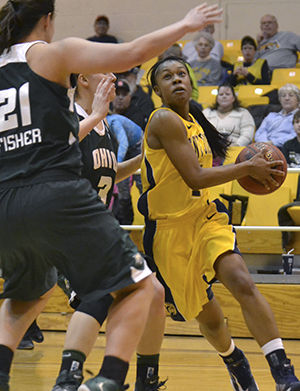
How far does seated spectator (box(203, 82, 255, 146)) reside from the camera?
275 inches

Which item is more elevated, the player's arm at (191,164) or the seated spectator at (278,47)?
the player's arm at (191,164)

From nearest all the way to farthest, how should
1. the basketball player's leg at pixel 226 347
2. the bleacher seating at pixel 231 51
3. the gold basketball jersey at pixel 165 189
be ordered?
1. the basketball player's leg at pixel 226 347
2. the gold basketball jersey at pixel 165 189
3. the bleacher seating at pixel 231 51

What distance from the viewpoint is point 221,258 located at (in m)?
2.89

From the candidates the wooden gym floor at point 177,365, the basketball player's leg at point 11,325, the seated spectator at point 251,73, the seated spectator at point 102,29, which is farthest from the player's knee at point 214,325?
the seated spectator at point 102,29

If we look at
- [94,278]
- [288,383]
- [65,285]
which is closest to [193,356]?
[65,285]

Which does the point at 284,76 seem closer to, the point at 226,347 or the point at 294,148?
the point at 294,148

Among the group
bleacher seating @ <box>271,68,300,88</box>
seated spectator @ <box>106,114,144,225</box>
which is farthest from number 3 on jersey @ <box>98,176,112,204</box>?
bleacher seating @ <box>271,68,300,88</box>

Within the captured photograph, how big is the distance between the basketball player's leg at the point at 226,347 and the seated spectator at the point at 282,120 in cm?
428

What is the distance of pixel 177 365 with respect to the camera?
3805mm

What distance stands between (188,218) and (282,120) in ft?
14.4

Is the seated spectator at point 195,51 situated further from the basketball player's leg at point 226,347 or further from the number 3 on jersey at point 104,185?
the basketball player's leg at point 226,347

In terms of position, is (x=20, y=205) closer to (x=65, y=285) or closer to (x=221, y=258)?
(x=221, y=258)

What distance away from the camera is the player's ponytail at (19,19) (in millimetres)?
2188

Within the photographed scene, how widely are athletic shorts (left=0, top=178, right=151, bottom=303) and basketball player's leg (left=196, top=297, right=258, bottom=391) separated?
44.4 inches
